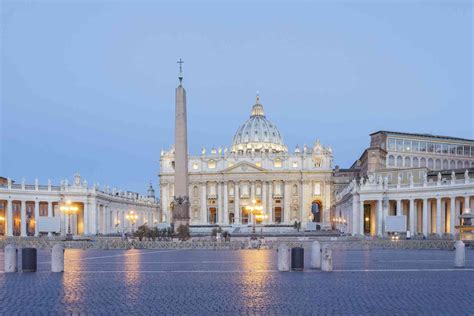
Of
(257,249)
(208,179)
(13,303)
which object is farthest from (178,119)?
(208,179)

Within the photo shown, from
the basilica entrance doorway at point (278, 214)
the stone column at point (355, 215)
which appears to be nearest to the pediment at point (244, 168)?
the basilica entrance doorway at point (278, 214)

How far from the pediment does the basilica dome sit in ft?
81.3

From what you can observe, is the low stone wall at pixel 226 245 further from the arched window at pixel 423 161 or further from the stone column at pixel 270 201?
the stone column at pixel 270 201

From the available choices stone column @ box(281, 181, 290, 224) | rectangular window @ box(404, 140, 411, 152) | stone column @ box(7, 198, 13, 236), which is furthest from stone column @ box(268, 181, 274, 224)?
stone column @ box(7, 198, 13, 236)

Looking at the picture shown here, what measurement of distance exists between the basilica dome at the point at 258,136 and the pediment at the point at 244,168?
24.8 metres

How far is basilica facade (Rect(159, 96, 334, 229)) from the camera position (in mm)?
115188

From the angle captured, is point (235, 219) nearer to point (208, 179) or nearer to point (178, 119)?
point (208, 179)

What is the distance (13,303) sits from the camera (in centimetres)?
1247

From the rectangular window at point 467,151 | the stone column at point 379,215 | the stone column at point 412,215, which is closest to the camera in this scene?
the stone column at point 412,215

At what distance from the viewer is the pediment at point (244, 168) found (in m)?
115

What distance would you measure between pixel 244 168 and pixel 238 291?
10059cm

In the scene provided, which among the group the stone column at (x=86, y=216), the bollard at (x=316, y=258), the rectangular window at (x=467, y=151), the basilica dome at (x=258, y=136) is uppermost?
the basilica dome at (x=258, y=136)

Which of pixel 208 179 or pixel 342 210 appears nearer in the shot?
pixel 342 210

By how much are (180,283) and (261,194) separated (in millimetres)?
100485
